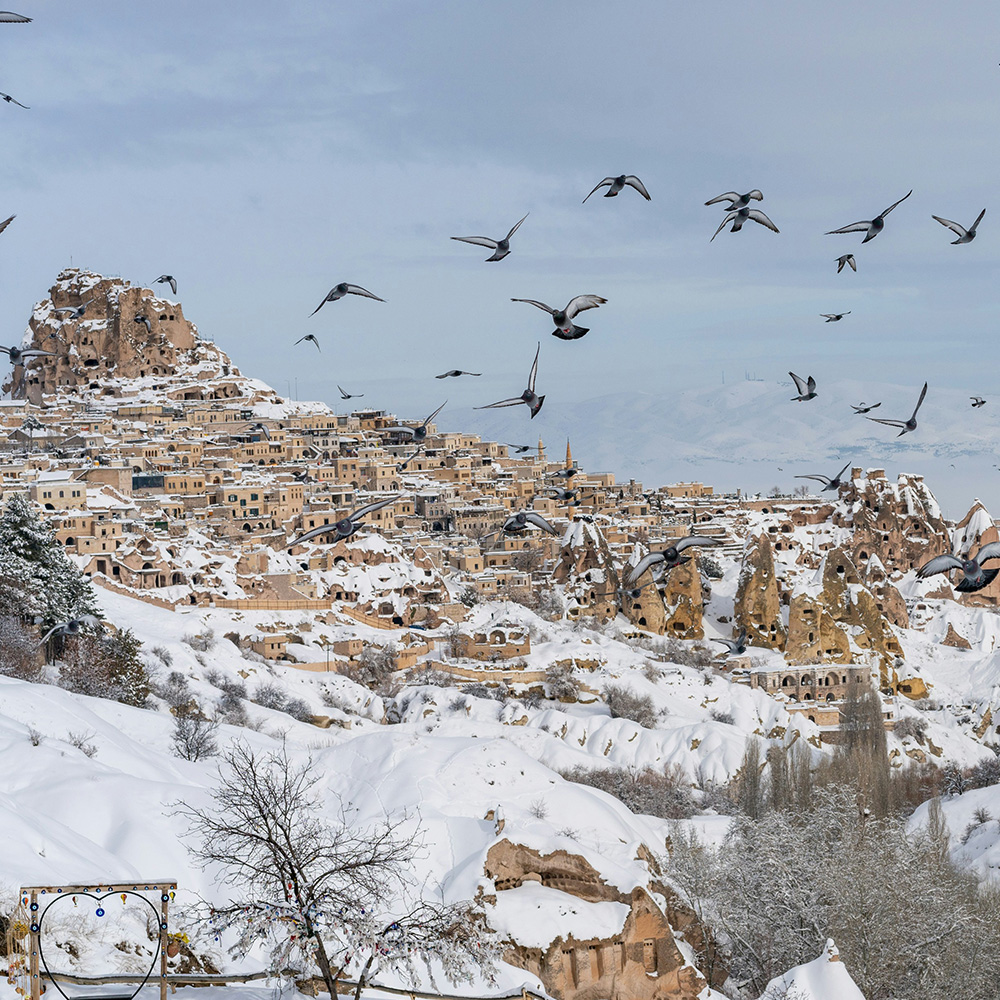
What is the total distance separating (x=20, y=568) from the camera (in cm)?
3788

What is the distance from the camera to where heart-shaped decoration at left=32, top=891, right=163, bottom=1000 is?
13.8 metres

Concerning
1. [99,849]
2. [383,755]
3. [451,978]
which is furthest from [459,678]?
[451,978]

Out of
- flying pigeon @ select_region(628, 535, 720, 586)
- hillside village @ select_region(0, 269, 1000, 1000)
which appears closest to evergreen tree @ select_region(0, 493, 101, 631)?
hillside village @ select_region(0, 269, 1000, 1000)

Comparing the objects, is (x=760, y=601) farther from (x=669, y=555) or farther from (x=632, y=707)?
(x=669, y=555)

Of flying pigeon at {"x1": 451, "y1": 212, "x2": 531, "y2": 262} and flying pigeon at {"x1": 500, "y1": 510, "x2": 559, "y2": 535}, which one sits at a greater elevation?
flying pigeon at {"x1": 451, "y1": 212, "x2": 531, "y2": 262}

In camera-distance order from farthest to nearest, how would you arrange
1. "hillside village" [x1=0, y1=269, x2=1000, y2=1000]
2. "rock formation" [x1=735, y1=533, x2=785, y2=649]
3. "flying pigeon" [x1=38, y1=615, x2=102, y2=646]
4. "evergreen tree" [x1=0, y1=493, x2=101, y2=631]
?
"rock formation" [x1=735, y1=533, x2=785, y2=649] < "evergreen tree" [x1=0, y1=493, x2=101, y2=631] < "flying pigeon" [x1=38, y1=615, x2=102, y2=646] < "hillside village" [x1=0, y1=269, x2=1000, y2=1000]

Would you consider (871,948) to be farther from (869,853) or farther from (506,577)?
(506,577)

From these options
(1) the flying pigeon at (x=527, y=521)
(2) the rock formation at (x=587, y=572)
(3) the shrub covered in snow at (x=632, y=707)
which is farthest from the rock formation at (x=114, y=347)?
(1) the flying pigeon at (x=527, y=521)

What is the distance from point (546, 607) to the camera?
208 ft

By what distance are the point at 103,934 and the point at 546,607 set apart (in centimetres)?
4902

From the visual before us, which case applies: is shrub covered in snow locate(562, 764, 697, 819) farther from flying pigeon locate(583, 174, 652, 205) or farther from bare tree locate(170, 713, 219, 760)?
flying pigeon locate(583, 174, 652, 205)

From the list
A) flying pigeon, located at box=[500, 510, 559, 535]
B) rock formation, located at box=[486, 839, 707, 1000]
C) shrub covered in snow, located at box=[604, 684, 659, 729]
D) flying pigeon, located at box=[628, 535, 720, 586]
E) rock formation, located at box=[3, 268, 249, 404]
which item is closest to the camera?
flying pigeon, located at box=[628, 535, 720, 586]

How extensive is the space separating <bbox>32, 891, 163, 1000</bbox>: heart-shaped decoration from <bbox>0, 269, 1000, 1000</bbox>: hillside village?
6.68m

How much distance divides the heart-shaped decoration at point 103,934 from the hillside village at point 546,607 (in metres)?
6.68
